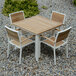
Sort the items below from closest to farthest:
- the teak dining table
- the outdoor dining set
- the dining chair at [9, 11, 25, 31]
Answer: the outdoor dining set
the teak dining table
the dining chair at [9, 11, 25, 31]

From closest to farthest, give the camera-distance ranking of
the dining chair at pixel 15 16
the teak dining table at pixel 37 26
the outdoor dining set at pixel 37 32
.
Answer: the outdoor dining set at pixel 37 32 → the teak dining table at pixel 37 26 → the dining chair at pixel 15 16

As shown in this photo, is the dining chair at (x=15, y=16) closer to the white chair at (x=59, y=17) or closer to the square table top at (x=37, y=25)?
the square table top at (x=37, y=25)

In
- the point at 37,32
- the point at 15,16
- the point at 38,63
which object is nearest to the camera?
the point at 37,32

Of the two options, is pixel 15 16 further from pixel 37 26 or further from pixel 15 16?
pixel 37 26

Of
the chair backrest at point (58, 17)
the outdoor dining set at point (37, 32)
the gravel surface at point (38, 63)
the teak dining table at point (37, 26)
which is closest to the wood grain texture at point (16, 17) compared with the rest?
the outdoor dining set at point (37, 32)

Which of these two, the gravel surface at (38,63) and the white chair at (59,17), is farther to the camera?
the white chair at (59,17)

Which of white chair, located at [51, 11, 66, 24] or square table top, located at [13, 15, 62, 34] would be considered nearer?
square table top, located at [13, 15, 62, 34]

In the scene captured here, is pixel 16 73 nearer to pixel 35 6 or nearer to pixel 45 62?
pixel 45 62

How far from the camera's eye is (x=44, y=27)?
11.5 ft

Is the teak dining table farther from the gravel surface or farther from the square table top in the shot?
the gravel surface

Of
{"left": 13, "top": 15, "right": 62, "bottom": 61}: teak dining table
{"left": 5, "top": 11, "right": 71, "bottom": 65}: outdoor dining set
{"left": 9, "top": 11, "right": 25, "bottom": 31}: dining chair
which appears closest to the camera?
{"left": 5, "top": 11, "right": 71, "bottom": 65}: outdoor dining set

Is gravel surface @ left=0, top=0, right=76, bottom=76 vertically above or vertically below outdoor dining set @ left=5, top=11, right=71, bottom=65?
below

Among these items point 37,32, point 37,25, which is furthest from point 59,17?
point 37,32

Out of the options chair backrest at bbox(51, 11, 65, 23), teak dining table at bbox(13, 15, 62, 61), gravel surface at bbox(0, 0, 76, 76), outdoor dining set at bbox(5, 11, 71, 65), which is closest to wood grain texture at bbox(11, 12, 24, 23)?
outdoor dining set at bbox(5, 11, 71, 65)
